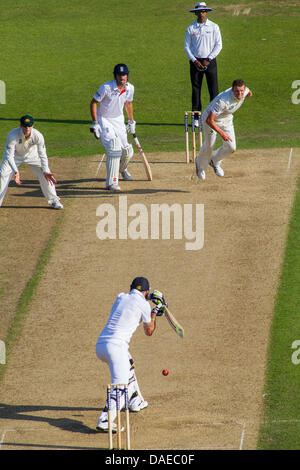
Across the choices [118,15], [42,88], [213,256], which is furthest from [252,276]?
[118,15]

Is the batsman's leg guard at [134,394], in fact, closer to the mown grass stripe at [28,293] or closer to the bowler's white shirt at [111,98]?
the mown grass stripe at [28,293]

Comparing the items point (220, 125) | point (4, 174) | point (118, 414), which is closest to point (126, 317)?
point (118, 414)

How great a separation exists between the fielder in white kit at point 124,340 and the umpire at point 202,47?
965cm

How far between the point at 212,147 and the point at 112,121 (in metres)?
1.95

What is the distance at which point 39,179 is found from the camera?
16.5 meters

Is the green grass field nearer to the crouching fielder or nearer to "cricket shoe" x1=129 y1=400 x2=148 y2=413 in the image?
the crouching fielder

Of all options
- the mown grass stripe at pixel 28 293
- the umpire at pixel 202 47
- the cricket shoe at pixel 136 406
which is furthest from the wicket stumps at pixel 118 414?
the umpire at pixel 202 47

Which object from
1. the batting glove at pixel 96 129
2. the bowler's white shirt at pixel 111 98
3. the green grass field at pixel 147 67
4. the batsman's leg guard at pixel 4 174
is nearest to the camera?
the batsman's leg guard at pixel 4 174

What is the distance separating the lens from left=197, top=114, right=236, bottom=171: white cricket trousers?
1692 centimetres

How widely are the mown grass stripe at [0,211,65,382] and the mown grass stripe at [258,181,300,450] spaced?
3479mm

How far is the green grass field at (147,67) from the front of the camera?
20141mm

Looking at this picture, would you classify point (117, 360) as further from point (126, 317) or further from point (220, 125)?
point (220, 125)

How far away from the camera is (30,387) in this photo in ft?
37.6

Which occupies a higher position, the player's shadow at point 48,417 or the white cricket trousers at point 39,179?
the white cricket trousers at point 39,179
